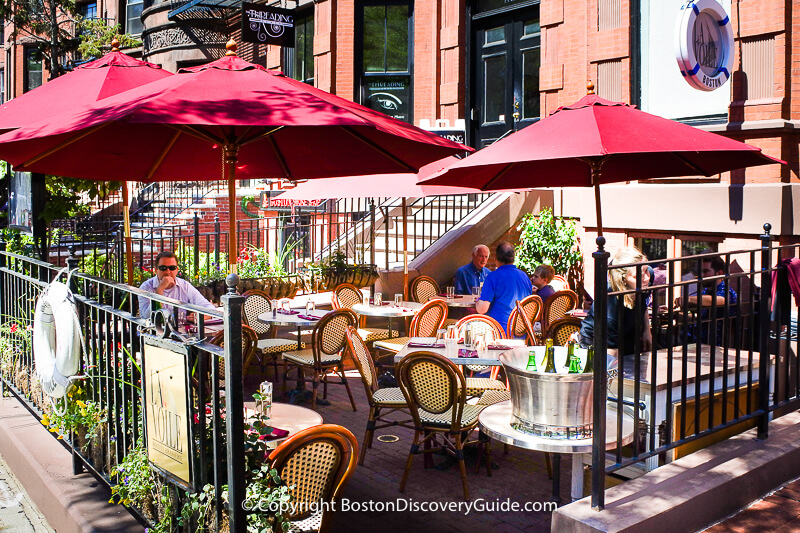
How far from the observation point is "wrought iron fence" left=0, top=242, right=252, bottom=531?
3189 mm

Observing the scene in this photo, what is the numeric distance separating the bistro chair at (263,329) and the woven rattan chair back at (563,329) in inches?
120

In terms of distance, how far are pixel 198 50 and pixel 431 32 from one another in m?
10.2

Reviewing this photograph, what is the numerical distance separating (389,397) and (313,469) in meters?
2.57

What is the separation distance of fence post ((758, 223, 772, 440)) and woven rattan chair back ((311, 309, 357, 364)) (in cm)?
387

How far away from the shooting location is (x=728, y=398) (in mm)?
4918

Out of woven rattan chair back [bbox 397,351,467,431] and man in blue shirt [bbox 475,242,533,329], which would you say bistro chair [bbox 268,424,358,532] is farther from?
man in blue shirt [bbox 475,242,533,329]

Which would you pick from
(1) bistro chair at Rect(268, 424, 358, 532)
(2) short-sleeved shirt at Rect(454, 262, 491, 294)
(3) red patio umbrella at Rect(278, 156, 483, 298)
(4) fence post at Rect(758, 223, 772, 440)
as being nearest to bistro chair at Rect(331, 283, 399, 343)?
(3) red patio umbrella at Rect(278, 156, 483, 298)

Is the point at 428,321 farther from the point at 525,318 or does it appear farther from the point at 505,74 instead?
the point at 505,74

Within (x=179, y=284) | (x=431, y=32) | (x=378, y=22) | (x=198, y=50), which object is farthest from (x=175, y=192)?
(x=179, y=284)

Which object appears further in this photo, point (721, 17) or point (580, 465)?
point (721, 17)

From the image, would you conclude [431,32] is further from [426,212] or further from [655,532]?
[655,532]

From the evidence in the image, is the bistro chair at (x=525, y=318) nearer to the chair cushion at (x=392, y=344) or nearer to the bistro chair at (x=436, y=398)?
the chair cushion at (x=392, y=344)

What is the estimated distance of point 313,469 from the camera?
143 inches

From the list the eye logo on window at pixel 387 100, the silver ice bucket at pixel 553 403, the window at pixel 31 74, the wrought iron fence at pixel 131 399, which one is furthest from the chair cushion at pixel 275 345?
the window at pixel 31 74
